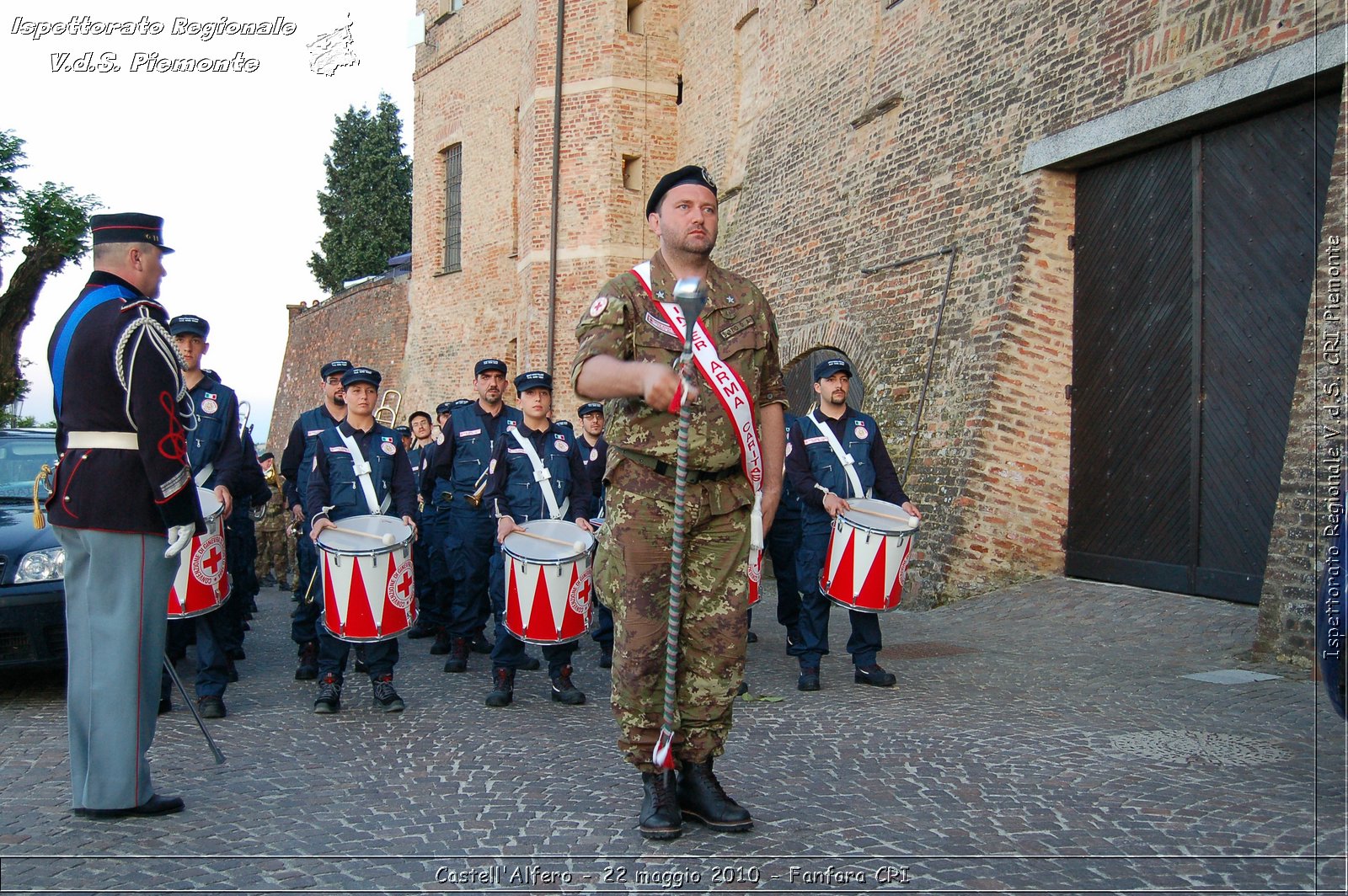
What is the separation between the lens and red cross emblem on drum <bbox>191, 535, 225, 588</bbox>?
6.81 m

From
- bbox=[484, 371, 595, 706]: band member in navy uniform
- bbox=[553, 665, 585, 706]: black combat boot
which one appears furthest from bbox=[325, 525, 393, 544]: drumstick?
bbox=[553, 665, 585, 706]: black combat boot

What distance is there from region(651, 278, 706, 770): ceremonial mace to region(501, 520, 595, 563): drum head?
268 centimetres

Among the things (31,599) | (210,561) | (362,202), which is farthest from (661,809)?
(362,202)

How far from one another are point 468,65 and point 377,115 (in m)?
24.1

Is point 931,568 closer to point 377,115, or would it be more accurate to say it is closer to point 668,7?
point 668,7

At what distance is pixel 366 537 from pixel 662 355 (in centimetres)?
314

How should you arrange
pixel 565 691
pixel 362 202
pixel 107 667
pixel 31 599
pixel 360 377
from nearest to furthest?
pixel 107 667 < pixel 31 599 < pixel 565 691 < pixel 360 377 < pixel 362 202

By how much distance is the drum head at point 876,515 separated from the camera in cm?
705

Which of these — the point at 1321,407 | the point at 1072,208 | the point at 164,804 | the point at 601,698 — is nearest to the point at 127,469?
the point at 164,804

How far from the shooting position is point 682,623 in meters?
4.11

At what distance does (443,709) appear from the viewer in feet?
22.2

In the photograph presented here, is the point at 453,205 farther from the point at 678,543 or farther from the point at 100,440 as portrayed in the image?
the point at 678,543

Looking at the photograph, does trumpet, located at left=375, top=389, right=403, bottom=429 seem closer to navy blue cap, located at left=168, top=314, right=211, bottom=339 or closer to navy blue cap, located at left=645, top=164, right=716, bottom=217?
navy blue cap, located at left=168, top=314, right=211, bottom=339

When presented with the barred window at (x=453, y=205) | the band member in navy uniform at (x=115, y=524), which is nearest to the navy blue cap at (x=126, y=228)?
the band member in navy uniform at (x=115, y=524)
